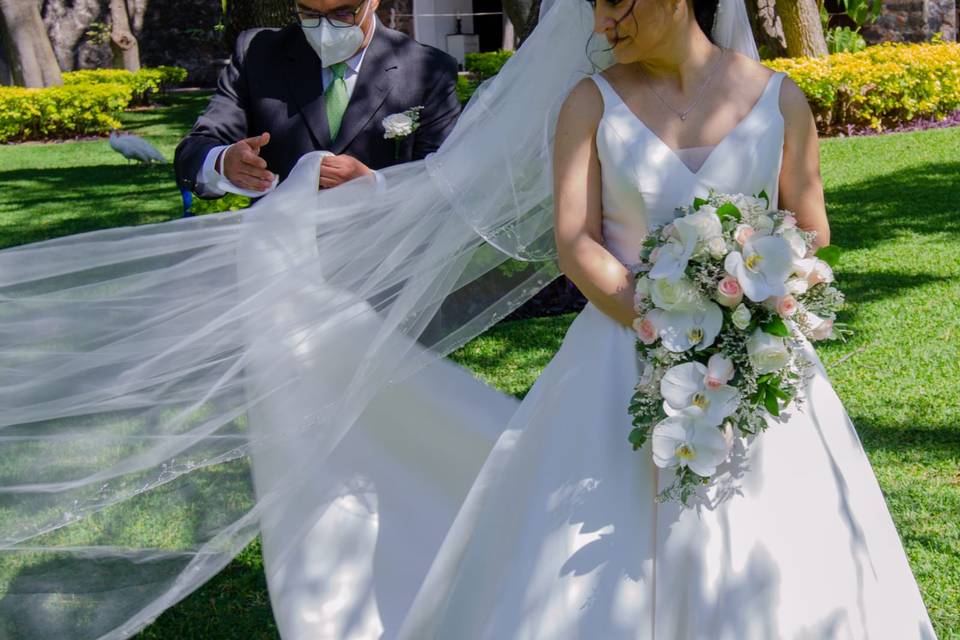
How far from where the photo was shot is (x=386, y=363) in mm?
3330

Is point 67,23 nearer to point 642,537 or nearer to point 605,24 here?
point 605,24

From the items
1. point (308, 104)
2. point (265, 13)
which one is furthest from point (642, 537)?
point (265, 13)

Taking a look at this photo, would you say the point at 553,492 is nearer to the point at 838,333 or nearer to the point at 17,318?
the point at 838,333

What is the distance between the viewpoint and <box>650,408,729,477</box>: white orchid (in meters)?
2.61

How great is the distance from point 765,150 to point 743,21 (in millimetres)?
448

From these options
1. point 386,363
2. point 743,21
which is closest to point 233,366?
point 386,363

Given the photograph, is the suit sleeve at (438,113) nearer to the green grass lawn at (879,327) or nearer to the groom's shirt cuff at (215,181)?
the groom's shirt cuff at (215,181)

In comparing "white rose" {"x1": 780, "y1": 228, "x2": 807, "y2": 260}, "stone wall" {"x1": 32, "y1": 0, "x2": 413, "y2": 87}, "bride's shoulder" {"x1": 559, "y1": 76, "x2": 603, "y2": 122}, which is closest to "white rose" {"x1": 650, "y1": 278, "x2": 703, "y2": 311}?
"white rose" {"x1": 780, "y1": 228, "x2": 807, "y2": 260}

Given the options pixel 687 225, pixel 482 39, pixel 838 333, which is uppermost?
pixel 687 225

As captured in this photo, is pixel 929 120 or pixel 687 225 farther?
pixel 929 120

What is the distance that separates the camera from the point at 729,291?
2.53m

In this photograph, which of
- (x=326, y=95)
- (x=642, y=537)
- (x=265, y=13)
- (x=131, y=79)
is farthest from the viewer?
(x=131, y=79)

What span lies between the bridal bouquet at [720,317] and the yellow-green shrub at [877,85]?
1167cm

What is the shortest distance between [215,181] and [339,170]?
16.2 inches
